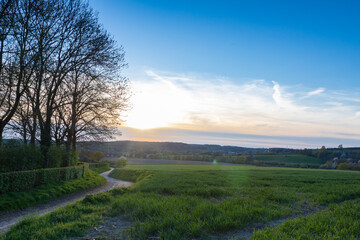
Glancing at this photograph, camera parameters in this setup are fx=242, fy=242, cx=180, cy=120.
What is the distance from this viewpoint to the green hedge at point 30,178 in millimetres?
12350

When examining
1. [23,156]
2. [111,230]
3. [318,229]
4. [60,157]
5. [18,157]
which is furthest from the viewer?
[60,157]

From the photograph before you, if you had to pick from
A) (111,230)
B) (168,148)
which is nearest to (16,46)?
(111,230)

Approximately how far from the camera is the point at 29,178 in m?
Answer: 14.2

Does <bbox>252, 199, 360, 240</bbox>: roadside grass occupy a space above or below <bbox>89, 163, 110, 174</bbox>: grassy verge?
above

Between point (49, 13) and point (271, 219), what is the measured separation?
1647 cm

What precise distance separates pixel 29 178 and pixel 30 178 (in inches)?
4.4

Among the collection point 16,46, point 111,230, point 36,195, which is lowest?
point 36,195

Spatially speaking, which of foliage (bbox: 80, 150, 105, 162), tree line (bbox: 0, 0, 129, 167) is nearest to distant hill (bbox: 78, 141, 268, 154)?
foliage (bbox: 80, 150, 105, 162)

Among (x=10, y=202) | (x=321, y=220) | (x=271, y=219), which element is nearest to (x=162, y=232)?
(x=271, y=219)

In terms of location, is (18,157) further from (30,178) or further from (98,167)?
(98,167)

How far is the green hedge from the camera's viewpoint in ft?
40.5

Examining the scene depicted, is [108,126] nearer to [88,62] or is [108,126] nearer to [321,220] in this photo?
[88,62]

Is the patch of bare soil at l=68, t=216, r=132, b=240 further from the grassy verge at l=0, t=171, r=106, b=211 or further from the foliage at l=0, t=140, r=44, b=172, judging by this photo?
the foliage at l=0, t=140, r=44, b=172

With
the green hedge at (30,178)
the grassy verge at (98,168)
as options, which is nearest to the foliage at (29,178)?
the green hedge at (30,178)
